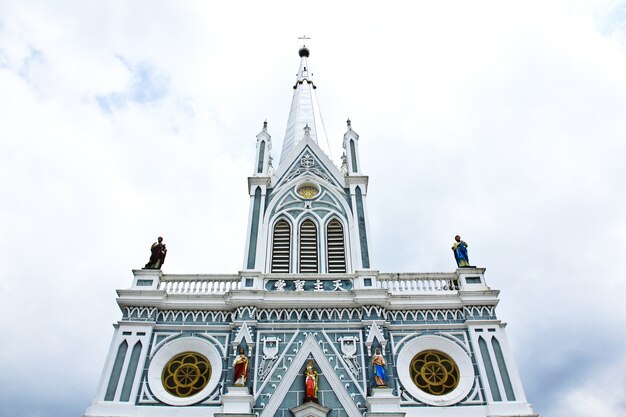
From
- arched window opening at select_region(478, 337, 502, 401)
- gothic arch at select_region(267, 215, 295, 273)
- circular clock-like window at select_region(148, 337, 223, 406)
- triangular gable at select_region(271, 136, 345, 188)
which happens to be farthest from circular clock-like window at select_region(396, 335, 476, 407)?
triangular gable at select_region(271, 136, 345, 188)

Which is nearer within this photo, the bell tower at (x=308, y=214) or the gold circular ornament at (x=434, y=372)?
the gold circular ornament at (x=434, y=372)

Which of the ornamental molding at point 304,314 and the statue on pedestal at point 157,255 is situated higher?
the statue on pedestal at point 157,255

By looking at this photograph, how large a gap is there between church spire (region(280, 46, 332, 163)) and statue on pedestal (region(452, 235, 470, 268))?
21.9 ft

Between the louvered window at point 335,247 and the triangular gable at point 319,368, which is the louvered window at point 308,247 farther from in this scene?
the triangular gable at point 319,368

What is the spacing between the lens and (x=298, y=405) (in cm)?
1355

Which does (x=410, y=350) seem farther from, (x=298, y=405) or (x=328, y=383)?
(x=298, y=405)

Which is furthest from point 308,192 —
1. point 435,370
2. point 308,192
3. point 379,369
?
point 435,370

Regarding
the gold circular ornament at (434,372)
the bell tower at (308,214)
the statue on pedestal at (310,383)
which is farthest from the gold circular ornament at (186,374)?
the gold circular ornament at (434,372)

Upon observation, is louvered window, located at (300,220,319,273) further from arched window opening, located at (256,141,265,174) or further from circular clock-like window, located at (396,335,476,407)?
circular clock-like window, located at (396,335,476,407)

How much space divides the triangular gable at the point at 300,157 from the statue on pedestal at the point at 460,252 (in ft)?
15.8

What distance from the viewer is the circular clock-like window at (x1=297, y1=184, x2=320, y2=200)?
63.9ft

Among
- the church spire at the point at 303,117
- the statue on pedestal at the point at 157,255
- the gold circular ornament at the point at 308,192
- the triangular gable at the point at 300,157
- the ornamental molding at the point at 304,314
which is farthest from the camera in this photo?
the church spire at the point at 303,117

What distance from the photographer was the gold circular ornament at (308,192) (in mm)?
19484

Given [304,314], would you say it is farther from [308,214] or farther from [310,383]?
[308,214]
